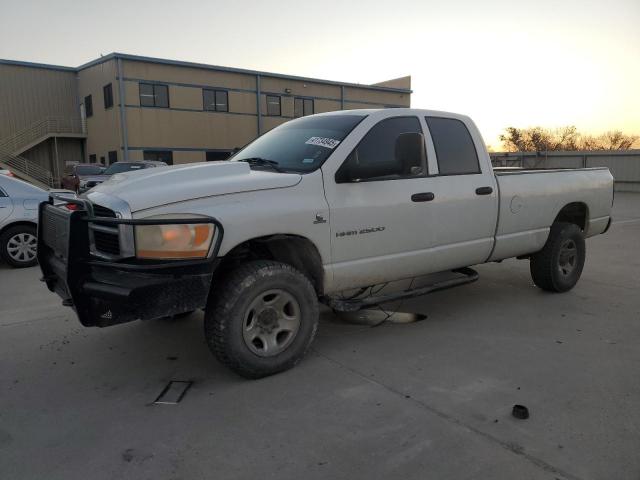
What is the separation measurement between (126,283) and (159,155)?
87.0 feet

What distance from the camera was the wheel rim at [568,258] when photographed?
5.89 meters

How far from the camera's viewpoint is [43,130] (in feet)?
95.9

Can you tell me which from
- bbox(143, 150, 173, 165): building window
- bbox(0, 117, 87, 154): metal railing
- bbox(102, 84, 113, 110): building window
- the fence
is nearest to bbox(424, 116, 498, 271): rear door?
the fence

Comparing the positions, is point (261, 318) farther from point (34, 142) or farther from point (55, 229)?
point (34, 142)

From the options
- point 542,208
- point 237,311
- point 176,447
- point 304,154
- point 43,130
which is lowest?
point 176,447

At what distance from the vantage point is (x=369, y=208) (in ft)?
13.4

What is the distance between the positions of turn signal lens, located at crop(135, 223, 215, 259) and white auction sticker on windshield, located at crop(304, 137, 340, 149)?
129cm

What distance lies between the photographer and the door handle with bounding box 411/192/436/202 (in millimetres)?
4337

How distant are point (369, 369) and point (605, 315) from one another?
9.17ft

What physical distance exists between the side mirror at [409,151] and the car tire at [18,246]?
6.34 metres

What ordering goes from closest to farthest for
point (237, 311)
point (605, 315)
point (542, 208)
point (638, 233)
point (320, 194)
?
point (237, 311) → point (320, 194) → point (605, 315) → point (542, 208) → point (638, 233)

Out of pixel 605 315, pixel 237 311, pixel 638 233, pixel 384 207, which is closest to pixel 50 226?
pixel 237 311

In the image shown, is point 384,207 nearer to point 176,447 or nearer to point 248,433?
point 248,433

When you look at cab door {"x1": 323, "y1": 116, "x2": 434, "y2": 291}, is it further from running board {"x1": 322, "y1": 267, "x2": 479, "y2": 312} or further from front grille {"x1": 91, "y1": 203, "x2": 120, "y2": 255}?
front grille {"x1": 91, "y1": 203, "x2": 120, "y2": 255}
